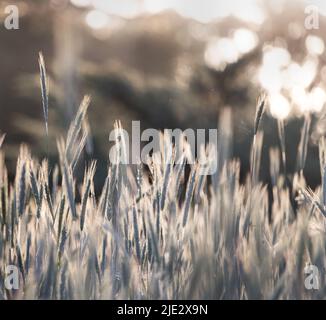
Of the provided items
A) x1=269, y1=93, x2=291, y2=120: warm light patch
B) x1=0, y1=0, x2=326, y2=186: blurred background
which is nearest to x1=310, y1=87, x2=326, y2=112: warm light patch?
x1=269, y1=93, x2=291, y2=120: warm light patch

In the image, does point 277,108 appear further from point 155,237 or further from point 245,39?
point 245,39

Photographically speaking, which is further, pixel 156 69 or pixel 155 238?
pixel 156 69

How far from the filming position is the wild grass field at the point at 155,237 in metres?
0.77

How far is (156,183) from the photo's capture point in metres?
0.87

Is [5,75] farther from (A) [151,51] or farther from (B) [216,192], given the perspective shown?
(B) [216,192]

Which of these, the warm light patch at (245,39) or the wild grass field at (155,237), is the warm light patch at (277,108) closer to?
the wild grass field at (155,237)

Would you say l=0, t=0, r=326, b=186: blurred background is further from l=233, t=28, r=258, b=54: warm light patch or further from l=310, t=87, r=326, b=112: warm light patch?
l=310, t=87, r=326, b=112: warm light patch

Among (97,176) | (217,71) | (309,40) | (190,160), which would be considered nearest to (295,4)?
(309,40)

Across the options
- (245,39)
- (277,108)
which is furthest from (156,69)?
(277,108)

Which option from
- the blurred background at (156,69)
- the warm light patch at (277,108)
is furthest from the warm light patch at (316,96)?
the blurred background at (156,69)

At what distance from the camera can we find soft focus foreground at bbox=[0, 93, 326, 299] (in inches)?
30.3

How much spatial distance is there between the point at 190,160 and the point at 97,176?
200 inches

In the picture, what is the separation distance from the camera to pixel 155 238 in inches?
30.3

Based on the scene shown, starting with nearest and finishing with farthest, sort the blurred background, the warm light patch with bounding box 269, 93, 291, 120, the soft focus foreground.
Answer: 1. the soft focus foreground
2. the warm light patch with bounding box 269, 93, 291, 120
3. the blurred background
